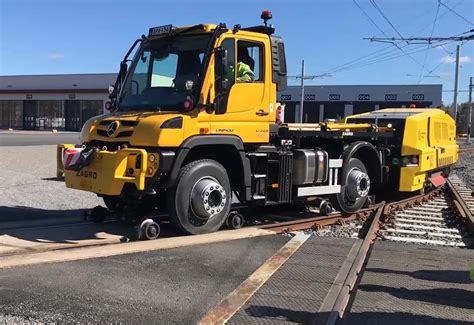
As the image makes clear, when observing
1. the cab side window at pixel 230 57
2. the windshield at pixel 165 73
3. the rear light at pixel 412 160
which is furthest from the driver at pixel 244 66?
the rear light at pixel 412 160

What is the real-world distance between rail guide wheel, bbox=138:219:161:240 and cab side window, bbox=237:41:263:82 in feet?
8.30

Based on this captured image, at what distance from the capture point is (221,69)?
7.97m

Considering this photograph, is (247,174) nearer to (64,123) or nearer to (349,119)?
(349,119)

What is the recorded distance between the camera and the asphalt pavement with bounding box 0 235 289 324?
475 centimetres

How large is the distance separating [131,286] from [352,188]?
6.12m

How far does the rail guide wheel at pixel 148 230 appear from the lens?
25.8 ft

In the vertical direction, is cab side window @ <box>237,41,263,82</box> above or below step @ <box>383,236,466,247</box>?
above

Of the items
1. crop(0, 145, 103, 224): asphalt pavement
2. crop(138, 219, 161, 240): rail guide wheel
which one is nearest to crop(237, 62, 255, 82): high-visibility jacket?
crop(138, 219, 161, 240): rail guide wheel

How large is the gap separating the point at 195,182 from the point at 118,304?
3.15 meters

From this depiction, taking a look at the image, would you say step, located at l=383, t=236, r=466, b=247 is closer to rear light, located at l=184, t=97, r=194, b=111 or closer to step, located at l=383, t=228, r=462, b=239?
step, located at l=383, t=228, r=462, b=239

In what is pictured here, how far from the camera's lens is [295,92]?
79.5 metres

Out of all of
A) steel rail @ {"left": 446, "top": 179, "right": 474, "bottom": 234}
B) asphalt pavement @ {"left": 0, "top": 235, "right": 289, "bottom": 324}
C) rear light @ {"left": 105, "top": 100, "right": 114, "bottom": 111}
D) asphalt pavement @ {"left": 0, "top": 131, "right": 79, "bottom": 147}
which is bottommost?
asphalt pavement @ {"left": 0, "top": 235, "right": 289, "bottom": 324}

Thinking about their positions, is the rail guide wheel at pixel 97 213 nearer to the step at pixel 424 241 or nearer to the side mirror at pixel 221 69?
the side mirror at pixel 221 69

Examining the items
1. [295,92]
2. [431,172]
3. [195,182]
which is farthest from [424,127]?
[295,92]
